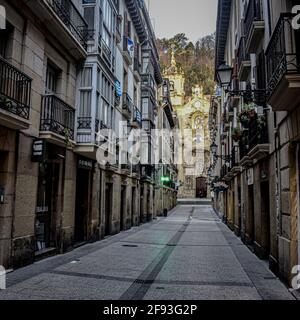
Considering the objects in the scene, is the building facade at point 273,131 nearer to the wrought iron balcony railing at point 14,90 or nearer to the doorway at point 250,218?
the doorway at point 250,218

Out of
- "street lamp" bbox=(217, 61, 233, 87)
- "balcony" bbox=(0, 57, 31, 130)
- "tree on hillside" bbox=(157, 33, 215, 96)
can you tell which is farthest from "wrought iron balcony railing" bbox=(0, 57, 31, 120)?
"tree on hillside" bbox=(157, 33, 215, 96)

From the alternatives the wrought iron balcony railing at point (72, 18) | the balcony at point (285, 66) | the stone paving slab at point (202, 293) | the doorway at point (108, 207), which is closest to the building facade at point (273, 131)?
the balcony at point (285, 66)

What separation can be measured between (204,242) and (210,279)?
6.90m

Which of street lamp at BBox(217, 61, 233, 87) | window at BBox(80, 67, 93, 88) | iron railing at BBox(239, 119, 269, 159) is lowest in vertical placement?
iron railing at BBox(239, 119, 269, 159)

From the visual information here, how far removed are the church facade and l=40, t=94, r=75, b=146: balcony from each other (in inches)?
1937

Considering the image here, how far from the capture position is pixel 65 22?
1073 cm

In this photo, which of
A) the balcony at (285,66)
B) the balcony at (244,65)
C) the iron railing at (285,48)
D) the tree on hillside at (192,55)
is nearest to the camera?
the balcony at (285,66)

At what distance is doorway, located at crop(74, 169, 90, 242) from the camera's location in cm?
1338

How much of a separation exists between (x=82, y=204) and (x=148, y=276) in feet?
21.0

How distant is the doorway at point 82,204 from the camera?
13375mm

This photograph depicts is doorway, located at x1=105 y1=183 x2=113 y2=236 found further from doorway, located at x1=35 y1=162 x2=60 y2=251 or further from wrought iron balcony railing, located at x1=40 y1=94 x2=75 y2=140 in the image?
doorway, located at x1=35 y1=162 x2=60 y2=251

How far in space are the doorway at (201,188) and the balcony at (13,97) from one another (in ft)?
182

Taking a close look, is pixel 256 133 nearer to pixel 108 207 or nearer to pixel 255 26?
pixel 255 26

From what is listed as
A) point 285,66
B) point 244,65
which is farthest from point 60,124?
point 285,66
